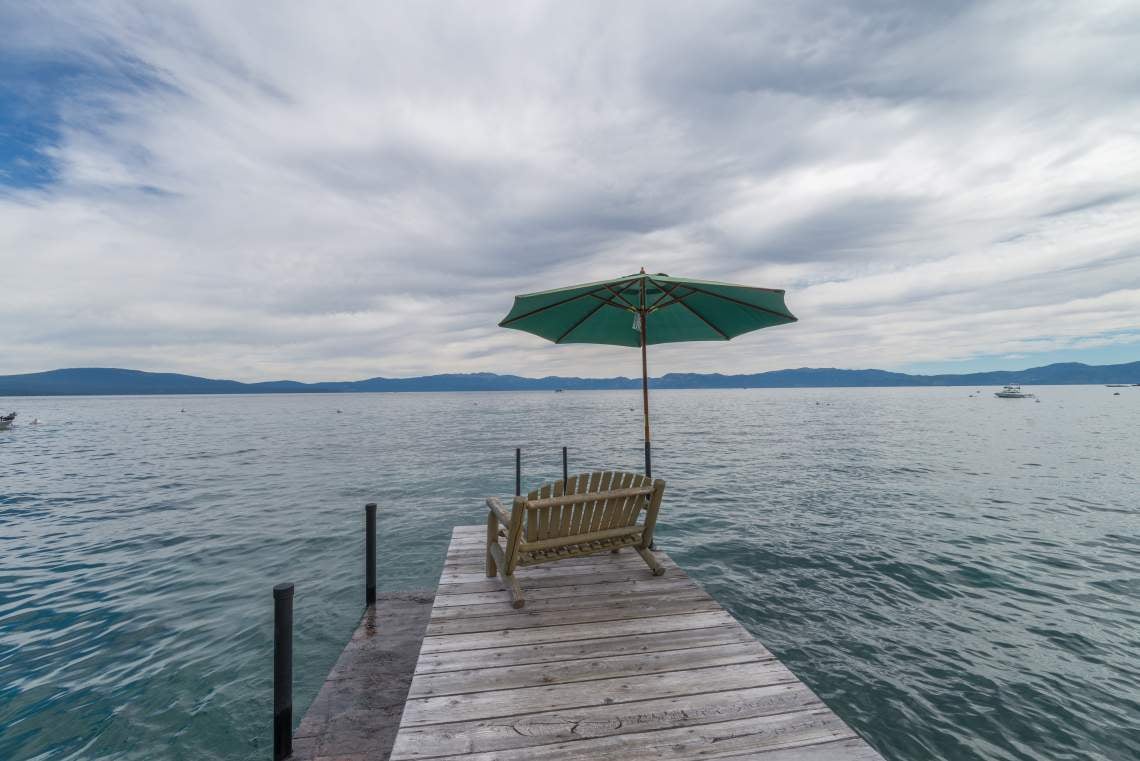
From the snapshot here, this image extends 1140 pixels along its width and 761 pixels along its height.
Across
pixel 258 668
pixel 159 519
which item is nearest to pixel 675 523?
pixel 258 668

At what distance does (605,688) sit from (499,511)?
2.69 metres

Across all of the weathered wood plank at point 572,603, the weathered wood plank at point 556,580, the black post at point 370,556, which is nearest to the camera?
the weathered wood plank at point 572,603

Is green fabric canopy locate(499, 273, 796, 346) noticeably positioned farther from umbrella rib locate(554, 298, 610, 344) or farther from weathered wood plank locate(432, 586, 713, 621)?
weathered wood plank locate(432, 586, 713, 621)

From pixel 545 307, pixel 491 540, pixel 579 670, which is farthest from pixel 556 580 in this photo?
pixel 545 307

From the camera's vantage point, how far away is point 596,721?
337cm

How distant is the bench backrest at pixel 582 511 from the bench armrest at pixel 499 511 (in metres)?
0.25

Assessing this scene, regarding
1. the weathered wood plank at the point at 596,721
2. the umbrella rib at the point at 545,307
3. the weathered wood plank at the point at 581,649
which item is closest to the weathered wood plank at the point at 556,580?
the weathered wood plank at the point at 581,649

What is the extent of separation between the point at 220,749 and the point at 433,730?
14.1 feet

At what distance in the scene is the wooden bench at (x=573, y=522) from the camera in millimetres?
5438

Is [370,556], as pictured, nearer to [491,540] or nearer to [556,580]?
Answer: [491,540]

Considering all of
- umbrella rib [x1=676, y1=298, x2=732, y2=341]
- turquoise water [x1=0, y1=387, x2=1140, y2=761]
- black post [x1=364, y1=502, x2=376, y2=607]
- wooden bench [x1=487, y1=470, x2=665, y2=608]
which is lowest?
turquoise water [x1=0, y1=387, x2=1140, y2=761]

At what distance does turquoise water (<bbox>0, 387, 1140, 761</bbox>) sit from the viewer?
5926 mm

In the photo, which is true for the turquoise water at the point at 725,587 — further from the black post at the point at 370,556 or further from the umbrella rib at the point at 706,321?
the umbrella rib at the point at 706,321

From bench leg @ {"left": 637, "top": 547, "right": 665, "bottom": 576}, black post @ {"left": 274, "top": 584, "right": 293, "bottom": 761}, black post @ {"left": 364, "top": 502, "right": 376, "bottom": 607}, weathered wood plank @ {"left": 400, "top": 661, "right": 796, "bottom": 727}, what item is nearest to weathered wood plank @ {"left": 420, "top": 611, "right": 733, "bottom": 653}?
weathered wood plank @ {"left": 400, "top": 661, "right": 796, "bottom": 727}
